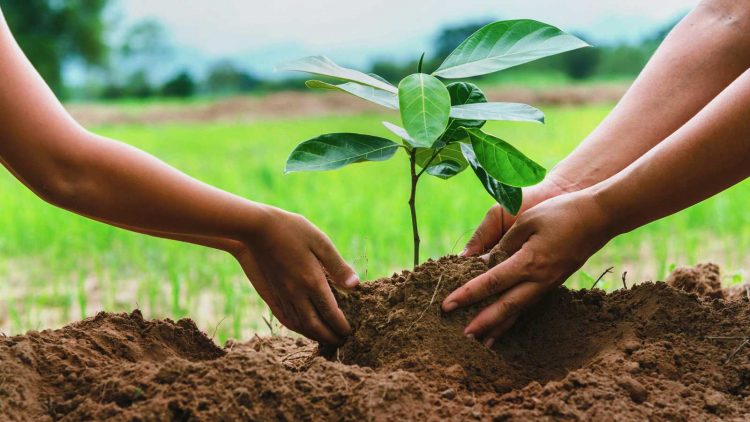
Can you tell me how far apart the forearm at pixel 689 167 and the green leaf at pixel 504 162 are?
6.4 inches

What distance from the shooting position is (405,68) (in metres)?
15.7

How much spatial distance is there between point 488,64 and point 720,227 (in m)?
2.82

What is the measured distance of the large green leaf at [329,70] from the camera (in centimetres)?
148

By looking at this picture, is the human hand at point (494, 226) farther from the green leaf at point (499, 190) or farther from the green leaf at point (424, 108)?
the green leaf at point (424, 108)

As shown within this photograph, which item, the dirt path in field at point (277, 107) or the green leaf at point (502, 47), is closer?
the green leaf at point (502, 47)

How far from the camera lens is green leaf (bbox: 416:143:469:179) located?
5.67 feet

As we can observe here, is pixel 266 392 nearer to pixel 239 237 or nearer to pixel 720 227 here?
pixel 239 237

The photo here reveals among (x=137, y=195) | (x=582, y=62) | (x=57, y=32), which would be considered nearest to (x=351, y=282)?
(x=137, y=195)

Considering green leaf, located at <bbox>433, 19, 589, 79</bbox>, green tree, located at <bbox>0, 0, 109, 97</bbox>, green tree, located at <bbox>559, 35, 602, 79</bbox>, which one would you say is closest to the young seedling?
green leaf, located at <bbox>433, 19, 589, 79</bbox>

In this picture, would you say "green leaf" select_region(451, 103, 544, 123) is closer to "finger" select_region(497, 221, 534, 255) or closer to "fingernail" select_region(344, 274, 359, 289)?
"finger" select_region(497, 221, 534, 255)

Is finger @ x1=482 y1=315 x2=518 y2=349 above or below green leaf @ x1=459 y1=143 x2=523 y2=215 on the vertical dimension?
below

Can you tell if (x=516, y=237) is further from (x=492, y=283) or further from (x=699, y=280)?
(x=699, y=280)

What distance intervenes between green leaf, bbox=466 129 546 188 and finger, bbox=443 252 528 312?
158 mm

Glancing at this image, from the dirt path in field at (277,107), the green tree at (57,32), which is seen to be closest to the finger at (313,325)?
the dirt path in field at (277,107)
